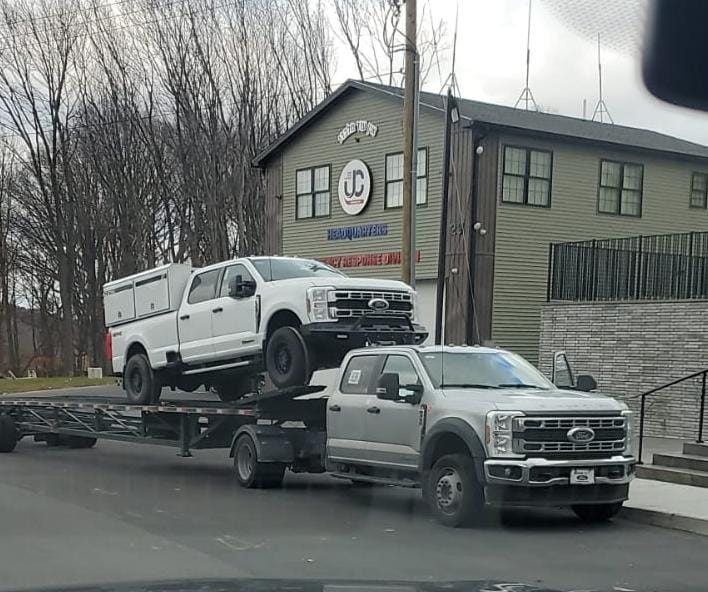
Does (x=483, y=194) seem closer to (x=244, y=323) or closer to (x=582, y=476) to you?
(x=244, y=323)

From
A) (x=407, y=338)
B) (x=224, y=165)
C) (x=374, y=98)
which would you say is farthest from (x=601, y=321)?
(x=224, y=165)

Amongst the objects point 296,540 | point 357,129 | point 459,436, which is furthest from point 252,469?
point 357,129

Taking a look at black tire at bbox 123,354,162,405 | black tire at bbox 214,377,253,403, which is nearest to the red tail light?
black tire at bbox 123,354,162,405

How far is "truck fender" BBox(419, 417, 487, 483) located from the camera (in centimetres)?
1055

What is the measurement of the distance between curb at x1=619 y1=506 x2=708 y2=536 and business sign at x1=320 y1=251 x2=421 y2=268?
50.0 ft

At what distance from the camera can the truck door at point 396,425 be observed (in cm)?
1152

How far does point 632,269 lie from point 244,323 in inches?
376

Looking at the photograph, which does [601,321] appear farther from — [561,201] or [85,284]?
[85,284]

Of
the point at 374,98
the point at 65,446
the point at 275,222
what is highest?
the point at 374,98

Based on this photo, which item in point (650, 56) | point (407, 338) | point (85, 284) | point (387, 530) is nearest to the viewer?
point (650, 56)

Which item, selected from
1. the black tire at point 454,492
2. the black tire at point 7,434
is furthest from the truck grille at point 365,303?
the black tire at point 7,434

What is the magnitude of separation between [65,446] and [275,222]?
1306 centimetres

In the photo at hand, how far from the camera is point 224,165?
4334 cm

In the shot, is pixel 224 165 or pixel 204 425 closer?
pixel 204 425
